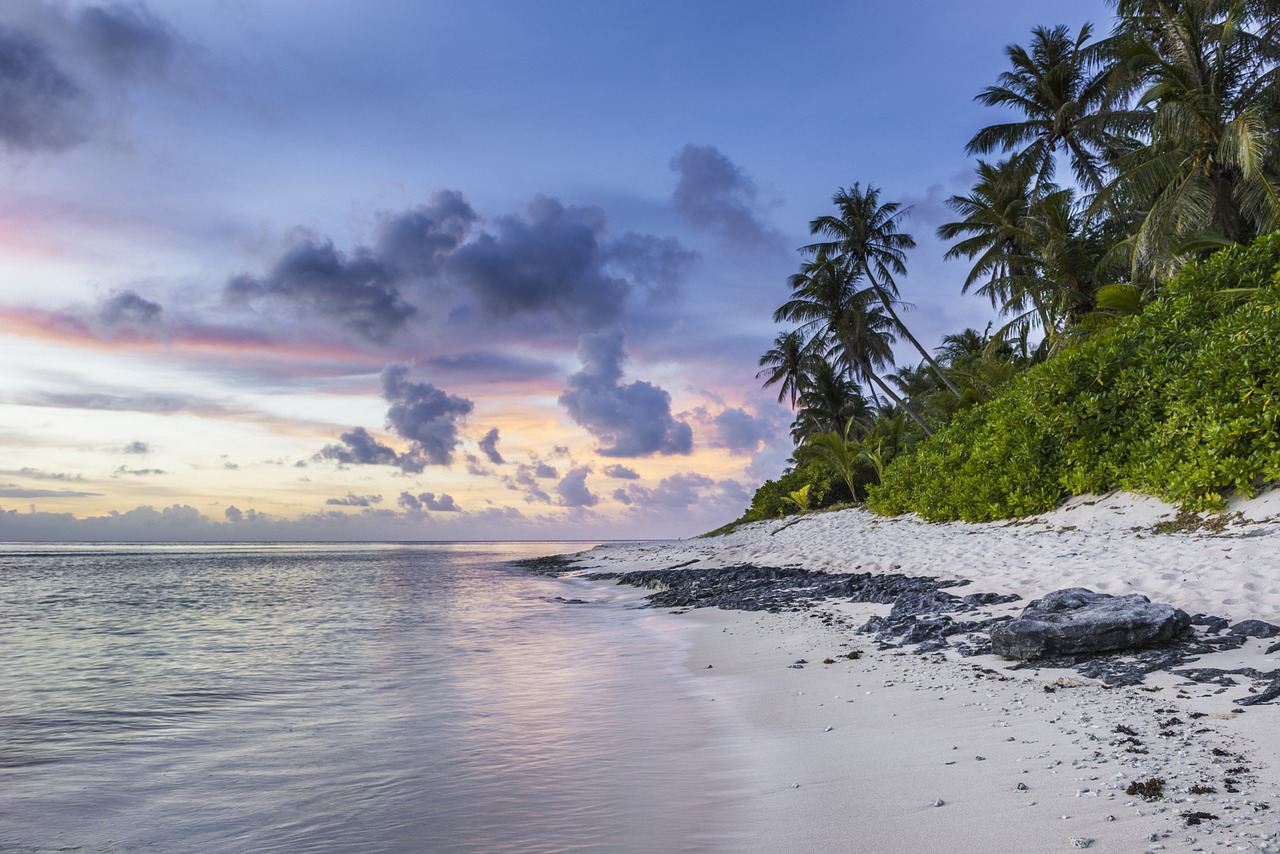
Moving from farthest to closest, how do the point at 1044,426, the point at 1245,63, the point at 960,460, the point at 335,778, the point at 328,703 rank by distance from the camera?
1. the point at 1245,63
2. the point at 960,460
3. the point at 1044,426
4. the point at 328,703
5. the point at 335,778

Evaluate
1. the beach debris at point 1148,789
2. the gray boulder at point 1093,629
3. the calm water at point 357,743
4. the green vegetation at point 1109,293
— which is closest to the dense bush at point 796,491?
the green vegetation at point 1109,293

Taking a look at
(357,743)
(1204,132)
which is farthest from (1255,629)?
(1204,132)

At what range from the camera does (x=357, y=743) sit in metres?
5.46

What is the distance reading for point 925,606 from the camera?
8.30m

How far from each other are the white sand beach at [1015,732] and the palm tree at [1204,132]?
1071cm

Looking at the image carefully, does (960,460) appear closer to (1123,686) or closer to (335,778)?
(1123,686)

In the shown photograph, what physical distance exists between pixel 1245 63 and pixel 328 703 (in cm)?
2588

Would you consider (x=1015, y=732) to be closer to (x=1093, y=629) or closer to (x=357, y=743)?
(x=1093, y=629)

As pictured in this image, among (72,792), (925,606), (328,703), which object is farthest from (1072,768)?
(328,703)

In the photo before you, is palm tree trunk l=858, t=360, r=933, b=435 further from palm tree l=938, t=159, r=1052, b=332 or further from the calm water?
the calm water

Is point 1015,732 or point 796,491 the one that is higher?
point 796,491

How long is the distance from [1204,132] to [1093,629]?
59.7 ft

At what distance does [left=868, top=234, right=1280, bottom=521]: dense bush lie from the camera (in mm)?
9953

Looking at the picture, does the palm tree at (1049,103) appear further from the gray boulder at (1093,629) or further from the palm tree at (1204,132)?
the gray boulder at (1093,629)
